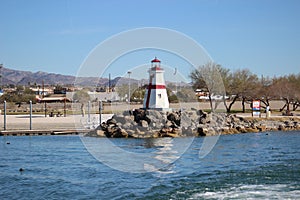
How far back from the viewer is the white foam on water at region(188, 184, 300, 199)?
15.1 meters

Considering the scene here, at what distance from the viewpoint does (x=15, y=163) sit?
77.2 ft

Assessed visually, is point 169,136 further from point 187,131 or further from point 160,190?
point 160,190

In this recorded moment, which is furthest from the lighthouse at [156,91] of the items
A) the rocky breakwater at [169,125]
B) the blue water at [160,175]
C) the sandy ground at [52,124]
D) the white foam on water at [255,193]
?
the white foam on water at [255,193]

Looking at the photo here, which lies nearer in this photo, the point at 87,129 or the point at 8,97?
the point at 87,129

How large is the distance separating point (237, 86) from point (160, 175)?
1686 inches

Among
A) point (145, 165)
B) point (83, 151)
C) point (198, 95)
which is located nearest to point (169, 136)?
point (83, 151)

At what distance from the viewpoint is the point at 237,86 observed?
60.8 m

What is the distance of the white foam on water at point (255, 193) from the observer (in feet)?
49.4

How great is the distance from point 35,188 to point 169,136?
2074 cm

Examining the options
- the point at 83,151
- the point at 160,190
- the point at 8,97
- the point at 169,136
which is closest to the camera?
the point at 160,190

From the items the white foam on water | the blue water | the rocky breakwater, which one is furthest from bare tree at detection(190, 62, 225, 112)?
the white foam on water

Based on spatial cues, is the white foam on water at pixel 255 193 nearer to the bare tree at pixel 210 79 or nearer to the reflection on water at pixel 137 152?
the reflection on water at pixel 137 152

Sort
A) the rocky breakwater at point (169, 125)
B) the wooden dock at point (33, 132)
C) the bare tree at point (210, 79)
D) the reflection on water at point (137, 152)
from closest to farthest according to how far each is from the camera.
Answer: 1. the reflection on water at point (137, 152)
2. the rocky breakwater at point (169, 125)
3. the wooden dock at point (33, 132)
4. the bare tree at point (210, 79)

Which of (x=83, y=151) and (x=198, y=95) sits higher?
(x=198, y=95)
